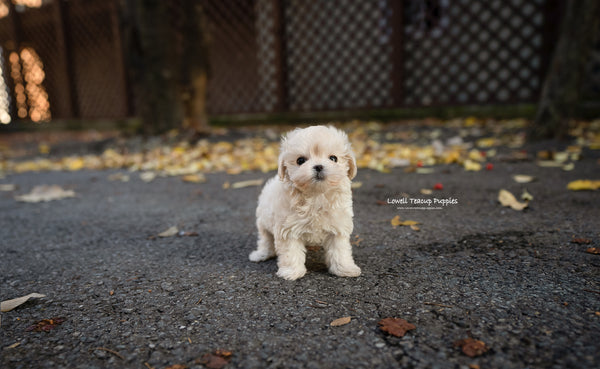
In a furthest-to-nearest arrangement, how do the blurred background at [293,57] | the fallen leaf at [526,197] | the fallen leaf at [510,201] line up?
the blurred background at [293,57] → the fallen leaf at [526,197] → the fallen leaf at [510,201]

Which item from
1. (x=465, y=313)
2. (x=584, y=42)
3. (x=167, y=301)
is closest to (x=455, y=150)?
(x=584, y=42)

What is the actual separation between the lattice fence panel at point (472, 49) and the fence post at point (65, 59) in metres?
10.6

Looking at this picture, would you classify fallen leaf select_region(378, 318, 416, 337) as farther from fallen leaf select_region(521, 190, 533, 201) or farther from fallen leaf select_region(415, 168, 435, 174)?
fallen leaf select_region(415, 168, 435, 174)

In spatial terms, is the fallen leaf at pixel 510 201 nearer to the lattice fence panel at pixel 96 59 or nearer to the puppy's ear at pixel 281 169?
the puppy's ear at pixel 281 169

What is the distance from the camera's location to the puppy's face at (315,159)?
180 centimetres

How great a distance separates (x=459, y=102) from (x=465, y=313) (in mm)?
6976

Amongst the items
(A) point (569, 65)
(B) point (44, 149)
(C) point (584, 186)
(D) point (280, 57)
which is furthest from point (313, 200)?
(B) point (44, 149)

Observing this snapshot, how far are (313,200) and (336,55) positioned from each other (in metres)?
8.03

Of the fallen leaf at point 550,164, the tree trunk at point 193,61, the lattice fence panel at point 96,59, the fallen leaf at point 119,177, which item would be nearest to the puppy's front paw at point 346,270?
the fallen leaf at point 550,164

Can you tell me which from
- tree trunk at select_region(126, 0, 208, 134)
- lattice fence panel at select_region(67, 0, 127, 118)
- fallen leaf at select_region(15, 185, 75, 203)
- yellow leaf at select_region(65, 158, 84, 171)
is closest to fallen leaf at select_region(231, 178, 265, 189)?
fallen leaf at select_region(15, 185, 75, 203)

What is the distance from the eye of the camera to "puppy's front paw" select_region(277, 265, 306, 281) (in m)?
2.00

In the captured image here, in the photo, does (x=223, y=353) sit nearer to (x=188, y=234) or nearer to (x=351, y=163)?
(x=351, y=163)

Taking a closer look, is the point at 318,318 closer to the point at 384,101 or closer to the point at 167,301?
the point at 167,301

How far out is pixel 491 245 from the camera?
2.31 m
